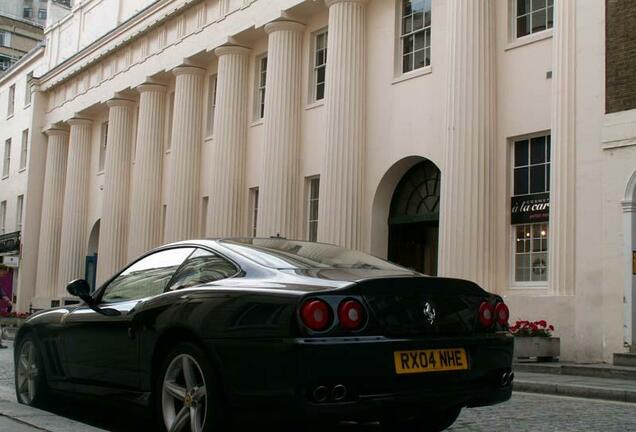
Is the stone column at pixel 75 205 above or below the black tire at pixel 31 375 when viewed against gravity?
above

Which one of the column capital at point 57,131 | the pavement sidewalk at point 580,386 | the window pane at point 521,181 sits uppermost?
the column capital at point 57,131

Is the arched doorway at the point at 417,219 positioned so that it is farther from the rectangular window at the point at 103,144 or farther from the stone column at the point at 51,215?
the stone column at the point at 51,215

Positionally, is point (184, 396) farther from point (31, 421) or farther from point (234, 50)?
point (234, 50)

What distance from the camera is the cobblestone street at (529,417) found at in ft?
21.5

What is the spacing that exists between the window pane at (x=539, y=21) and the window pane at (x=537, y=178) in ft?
8.75

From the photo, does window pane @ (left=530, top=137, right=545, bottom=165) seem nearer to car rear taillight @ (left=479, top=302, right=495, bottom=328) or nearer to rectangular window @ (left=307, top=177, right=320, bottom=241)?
rectangular window @ (left=307, top=177, right=320, bottom=241)

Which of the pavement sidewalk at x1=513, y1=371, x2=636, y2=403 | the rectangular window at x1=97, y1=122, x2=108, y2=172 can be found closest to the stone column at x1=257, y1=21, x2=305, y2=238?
the pavement sidewalk at x1=513, y1=371, x2=636, y2=403

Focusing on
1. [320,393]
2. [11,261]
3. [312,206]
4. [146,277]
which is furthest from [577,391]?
[11,261]

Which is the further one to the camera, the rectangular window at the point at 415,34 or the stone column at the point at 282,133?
the stone column at the point at 282,133

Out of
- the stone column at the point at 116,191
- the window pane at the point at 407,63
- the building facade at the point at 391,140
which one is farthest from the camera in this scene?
the stone column at the point at 116,191

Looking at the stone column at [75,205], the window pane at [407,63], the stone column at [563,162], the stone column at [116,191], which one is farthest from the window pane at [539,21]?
the stone column at [75,205]

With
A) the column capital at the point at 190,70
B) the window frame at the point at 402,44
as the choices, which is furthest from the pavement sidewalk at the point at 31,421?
the column capital at the point at 190,70

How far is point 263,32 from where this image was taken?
2347cm

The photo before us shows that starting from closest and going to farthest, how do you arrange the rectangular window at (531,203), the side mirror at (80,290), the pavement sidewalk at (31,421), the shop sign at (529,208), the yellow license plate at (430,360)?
1. the yellow license plate at (430,360)
2. the pavement sidewalk at (31,421)
3. the side mirror at (80,290)
4. the shop sign at (529,208)
5. the rectangular window at (531,203)
